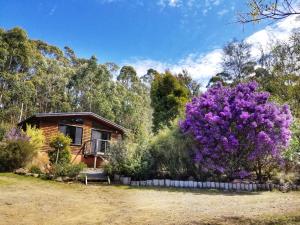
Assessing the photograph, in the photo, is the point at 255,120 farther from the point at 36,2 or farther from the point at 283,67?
the point at 36,2

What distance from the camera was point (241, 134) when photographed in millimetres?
12312

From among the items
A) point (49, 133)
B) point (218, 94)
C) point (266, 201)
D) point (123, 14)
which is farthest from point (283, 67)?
point (49, 133)

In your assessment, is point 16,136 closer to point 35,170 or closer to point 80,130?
point 35,170

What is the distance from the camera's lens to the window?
21.5 metres

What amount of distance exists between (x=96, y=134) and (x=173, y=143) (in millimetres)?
11758

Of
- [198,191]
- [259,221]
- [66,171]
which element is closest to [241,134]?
[198,191]

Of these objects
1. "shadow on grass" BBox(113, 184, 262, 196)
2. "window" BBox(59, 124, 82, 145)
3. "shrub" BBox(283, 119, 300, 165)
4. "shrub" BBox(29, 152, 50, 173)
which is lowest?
"shadow on grass" BBox(113, 184, 262, 196)

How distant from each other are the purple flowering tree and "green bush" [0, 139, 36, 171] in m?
7.25

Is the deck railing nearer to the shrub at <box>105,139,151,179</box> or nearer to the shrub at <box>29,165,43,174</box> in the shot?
the shrub at <box>29,165,43,174</box>

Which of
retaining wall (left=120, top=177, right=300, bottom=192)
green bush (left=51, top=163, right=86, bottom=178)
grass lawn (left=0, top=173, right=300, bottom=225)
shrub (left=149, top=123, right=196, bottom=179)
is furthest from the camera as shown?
green bush (left=51, top=163, right=86, bottom=178)

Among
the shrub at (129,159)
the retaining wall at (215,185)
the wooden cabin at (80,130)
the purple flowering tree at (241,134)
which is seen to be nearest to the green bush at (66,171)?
the shrub at (129,159)

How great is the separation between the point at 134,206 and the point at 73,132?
48.0 feet

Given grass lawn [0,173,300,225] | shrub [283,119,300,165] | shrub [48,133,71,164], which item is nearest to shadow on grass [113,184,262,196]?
grass lawn [0,173,300,225]

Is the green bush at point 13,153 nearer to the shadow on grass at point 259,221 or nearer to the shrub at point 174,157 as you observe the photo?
the shrub at point 174,157
